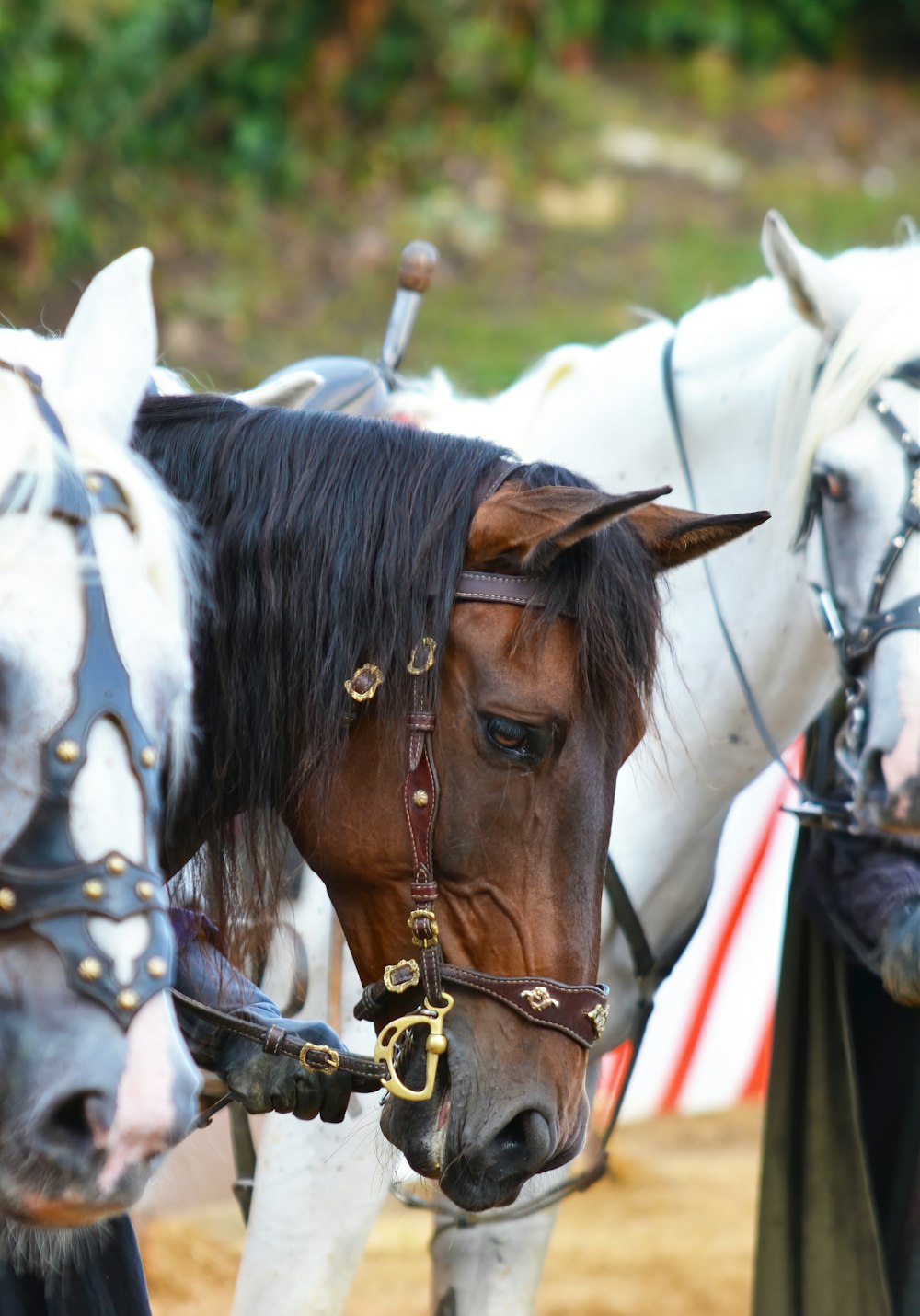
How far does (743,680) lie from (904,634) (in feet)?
1.13

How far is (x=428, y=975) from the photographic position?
161 cm

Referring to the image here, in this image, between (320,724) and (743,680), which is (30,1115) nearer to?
(320,724)

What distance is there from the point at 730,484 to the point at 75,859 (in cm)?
164

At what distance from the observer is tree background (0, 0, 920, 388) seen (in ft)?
26.2

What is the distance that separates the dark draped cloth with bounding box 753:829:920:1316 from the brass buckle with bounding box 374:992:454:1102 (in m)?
1.11

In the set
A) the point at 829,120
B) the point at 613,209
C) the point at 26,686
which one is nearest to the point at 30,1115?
the point at 26,686

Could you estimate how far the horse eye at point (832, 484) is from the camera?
241 cm

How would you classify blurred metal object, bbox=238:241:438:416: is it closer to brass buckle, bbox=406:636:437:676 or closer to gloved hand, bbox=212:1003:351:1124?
brass buckle, bbox=406:636:437:676

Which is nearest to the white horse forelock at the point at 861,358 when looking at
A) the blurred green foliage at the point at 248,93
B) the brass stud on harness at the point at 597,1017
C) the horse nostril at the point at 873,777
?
the horse nostril at the point at 873,777

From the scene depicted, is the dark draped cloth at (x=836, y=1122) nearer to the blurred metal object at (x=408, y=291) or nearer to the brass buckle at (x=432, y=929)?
the brass buckle at (x=432, y=929)

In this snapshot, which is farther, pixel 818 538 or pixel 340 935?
pixel 818 538

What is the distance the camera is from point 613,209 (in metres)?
10.0

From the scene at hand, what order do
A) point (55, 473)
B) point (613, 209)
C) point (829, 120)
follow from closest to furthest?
point (55, 473) → point (613, 209) → point (829, 120)

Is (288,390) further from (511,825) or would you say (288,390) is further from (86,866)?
(86,866)
